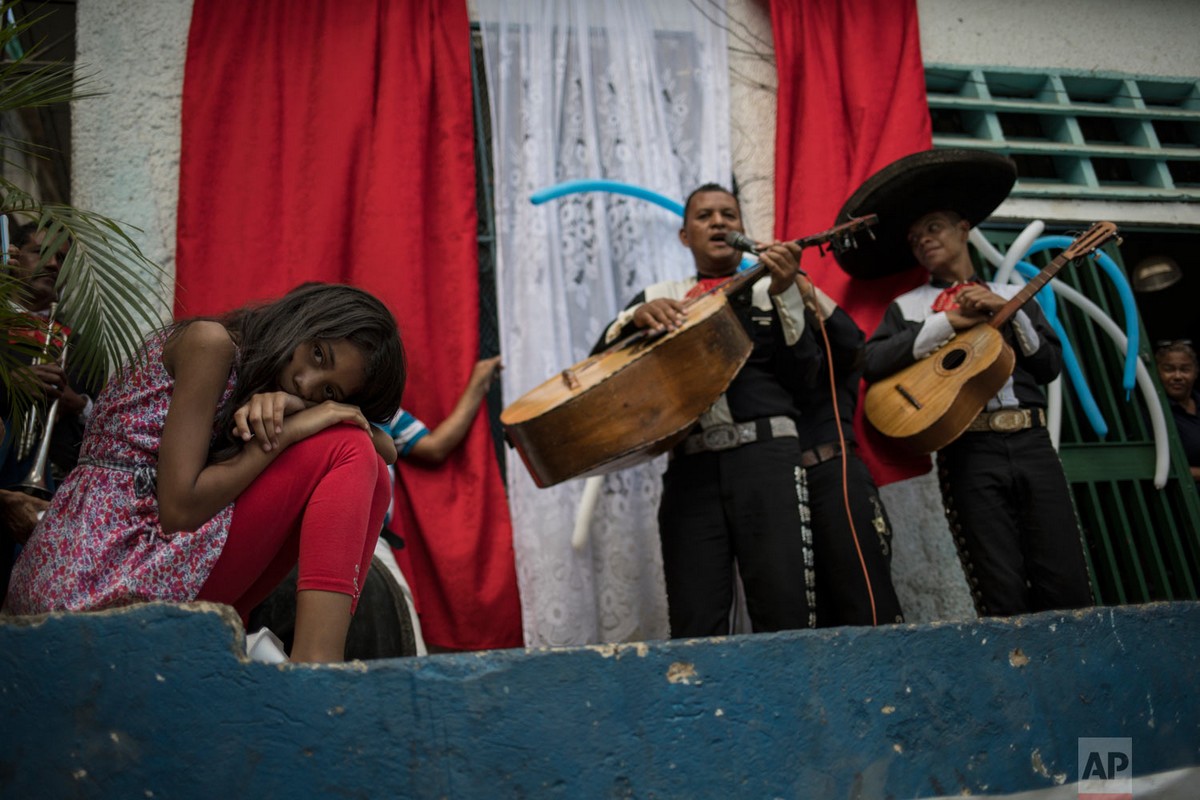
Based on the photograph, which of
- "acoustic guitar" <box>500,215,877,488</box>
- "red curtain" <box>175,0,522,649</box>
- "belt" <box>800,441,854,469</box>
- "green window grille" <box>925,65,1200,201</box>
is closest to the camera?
"acoustic guitar" <box>500,215,877,488</box>

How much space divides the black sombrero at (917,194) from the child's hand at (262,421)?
2327mm

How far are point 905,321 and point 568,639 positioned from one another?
5.24 ft

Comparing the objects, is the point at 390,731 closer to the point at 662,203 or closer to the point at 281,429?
the point at 281,429

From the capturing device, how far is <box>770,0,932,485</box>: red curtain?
4152 mm

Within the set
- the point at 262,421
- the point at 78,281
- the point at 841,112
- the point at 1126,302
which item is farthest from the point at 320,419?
the point at 1126,302

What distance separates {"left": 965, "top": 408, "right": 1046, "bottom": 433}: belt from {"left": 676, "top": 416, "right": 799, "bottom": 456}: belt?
0.65m

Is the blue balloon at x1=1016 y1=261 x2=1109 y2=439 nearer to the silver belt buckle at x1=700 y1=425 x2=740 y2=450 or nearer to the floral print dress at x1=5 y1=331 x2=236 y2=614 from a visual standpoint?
the silver belt buckle at x1=700 y1=425 x2=740 y2=450

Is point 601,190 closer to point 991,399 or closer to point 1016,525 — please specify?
point 991,399

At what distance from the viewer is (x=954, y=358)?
11.5 feet

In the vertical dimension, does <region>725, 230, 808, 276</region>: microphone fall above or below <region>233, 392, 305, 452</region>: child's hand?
above

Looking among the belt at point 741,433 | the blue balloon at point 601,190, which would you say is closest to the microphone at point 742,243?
the blue balloon at point 601,190

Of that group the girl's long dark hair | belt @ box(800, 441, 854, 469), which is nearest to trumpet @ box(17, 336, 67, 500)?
the girl's long dark hair

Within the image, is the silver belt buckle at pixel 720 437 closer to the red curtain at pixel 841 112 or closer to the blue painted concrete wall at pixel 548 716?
the red curtain at pixel 841 112

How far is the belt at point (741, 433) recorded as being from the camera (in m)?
3.30
